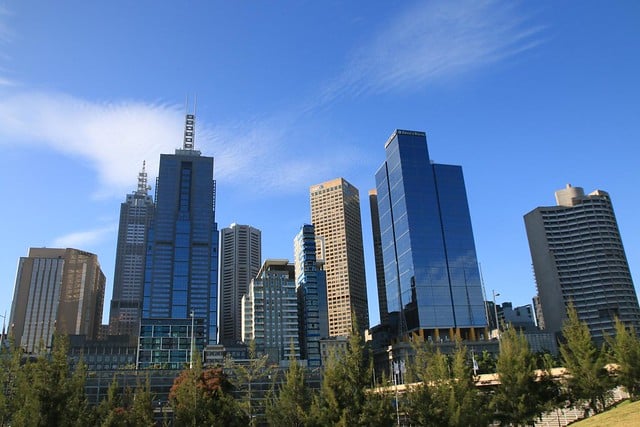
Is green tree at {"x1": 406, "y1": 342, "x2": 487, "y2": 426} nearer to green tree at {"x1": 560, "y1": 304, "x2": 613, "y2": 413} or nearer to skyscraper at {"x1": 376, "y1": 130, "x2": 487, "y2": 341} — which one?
green tree at {"x1": 560, "y1": 304, "x2": 613, "y2": 413}

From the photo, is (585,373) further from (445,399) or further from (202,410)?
(202,410)

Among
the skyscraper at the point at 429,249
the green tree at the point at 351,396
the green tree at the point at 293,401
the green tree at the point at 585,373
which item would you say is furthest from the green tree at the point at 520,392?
the skyscraper at the point at 429,249

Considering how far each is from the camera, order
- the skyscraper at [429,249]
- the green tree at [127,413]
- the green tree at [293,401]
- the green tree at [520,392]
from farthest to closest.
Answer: the skyscraper at [429,249], the green tree at [520,392], the green tree at [127,413], the green tree at [293,401]

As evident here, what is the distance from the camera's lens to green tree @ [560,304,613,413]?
43781 millimetres

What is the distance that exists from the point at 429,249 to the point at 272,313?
5799 cm

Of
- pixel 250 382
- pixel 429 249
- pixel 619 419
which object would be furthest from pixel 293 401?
pixel 429 249

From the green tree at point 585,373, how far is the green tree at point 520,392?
182 cm

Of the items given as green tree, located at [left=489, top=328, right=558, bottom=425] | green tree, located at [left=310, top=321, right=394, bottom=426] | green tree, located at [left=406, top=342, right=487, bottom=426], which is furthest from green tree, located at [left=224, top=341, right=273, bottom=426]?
green tree, located at [left=489, top=328, right=558, bottom=425]

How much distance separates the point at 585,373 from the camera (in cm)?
4456

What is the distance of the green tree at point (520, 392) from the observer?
42.8 meters

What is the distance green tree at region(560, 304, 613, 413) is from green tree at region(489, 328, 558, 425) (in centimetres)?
182

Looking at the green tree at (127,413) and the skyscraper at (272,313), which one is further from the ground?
the skyscraper at (272,313)

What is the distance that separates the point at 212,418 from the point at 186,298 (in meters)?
160

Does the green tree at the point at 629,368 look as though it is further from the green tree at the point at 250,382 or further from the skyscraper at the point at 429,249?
the skyscraper at the point at 429,249
